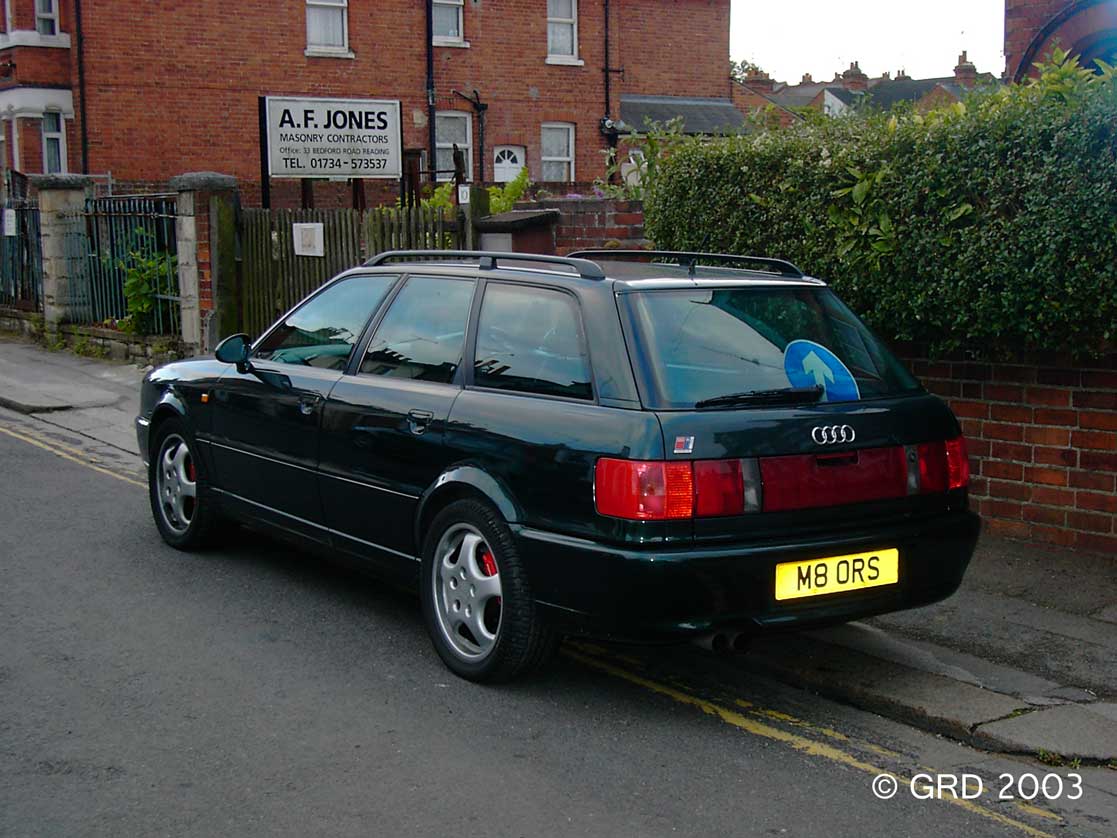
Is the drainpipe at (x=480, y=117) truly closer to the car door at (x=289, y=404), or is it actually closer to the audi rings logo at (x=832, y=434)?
the car door at (x=289, y=404)

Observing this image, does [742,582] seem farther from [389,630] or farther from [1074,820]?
[389,630]

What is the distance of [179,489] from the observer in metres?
7.81

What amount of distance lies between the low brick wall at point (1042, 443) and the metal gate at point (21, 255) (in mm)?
15791

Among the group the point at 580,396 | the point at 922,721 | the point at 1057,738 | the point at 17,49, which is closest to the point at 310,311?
the point at 580,396

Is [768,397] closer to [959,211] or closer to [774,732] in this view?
[774,732]

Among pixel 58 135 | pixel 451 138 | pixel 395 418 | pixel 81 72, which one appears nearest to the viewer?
pixel 395 418

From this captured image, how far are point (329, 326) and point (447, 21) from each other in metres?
25.8

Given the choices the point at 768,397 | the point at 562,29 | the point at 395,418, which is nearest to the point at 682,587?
the point at 768,397

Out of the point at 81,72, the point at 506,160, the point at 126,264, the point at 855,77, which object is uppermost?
the point at 855,77

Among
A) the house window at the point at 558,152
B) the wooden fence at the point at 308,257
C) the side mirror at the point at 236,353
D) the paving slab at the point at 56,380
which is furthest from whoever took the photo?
the house window at the point at 558,152

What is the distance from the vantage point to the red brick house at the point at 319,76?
27.5 meters

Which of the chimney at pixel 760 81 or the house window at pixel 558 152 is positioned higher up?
the chimney at pixel 760 81

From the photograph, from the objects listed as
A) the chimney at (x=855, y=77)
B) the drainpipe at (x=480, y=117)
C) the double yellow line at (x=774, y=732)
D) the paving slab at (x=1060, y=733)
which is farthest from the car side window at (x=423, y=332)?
the chimney at (x=855, y=77)

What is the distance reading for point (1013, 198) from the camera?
730cm
